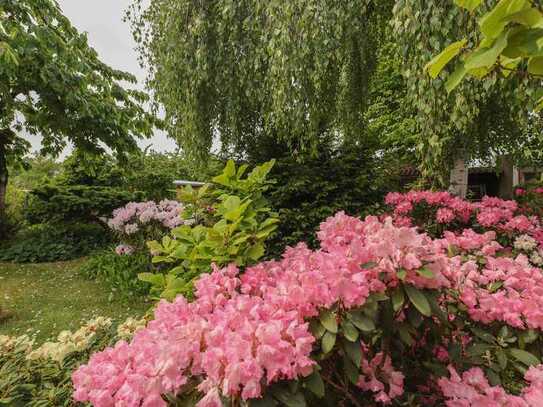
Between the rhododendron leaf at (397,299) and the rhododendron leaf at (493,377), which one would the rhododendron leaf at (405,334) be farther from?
the rhododendron leaf at (493,377)

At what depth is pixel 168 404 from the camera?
1.03 m

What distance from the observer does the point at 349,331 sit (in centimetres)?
106

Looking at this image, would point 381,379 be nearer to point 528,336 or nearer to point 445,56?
point 528,336

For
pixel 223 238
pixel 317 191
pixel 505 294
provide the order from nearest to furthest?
pixel 505 294, pixel 223 238, pixel 317 191

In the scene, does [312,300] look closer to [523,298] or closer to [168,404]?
[168,404]

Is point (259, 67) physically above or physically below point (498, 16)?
above

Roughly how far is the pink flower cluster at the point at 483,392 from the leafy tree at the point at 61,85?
566 cm

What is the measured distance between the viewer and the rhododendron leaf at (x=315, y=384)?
38.4 inches

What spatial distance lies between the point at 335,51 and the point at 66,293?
5242 millimetres

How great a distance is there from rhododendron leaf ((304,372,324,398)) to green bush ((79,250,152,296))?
495 cm

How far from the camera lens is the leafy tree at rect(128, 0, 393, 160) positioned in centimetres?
367

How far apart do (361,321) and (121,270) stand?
6.03 meters

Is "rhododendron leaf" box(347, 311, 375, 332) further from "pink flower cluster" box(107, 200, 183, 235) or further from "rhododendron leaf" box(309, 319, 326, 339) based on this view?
"pink flower cluster" box(107, 200, 183, 235)

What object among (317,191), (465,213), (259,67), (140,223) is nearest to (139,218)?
(140,223)
